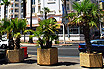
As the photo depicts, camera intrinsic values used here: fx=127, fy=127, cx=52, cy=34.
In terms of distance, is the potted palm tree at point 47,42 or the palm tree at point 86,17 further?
the potted palm tree at point 47,42

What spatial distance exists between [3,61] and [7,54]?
846 mm

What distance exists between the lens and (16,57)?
838cm

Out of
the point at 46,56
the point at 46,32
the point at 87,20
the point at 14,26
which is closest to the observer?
the point at 87,20

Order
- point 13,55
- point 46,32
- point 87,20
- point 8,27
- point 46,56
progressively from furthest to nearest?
point 8,27 → point 13,55 → point 46,32 → point 46,56 → point 87,20

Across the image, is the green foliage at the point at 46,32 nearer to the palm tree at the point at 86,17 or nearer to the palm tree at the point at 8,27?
the palm tree at the point at 86,17

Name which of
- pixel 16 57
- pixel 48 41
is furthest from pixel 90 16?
pixel 16 57

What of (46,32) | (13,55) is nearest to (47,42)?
(46,32)

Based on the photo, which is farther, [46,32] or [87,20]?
[46,32]

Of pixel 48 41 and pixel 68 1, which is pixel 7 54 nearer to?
pixel 48 41

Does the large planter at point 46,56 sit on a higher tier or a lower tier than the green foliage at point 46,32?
lower

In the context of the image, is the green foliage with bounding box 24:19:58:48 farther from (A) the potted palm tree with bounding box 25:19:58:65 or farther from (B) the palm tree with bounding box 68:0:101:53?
(B) the palm tree with bounding box 68:0:101:53

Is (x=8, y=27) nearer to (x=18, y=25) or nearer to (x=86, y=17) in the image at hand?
(x=18, y=25)

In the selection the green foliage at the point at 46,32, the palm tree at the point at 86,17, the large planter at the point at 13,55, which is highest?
the palm tree at the point at 86,17

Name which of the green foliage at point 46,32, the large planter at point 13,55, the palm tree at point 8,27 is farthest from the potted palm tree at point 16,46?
the green foliage at point 46,32
